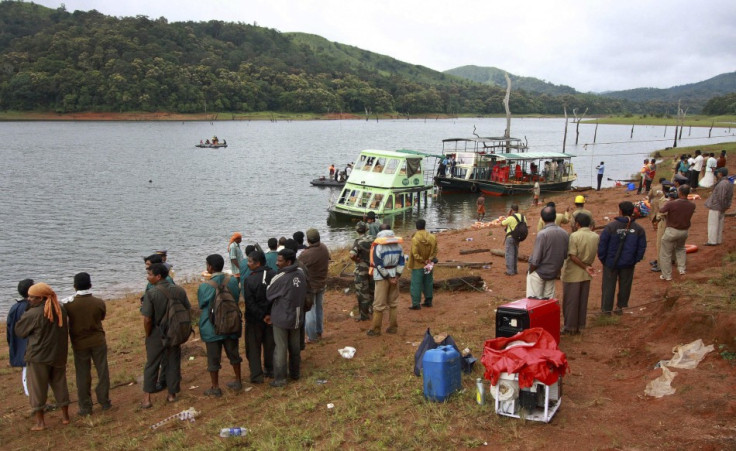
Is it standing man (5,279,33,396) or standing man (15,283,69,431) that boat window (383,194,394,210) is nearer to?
standing man (5,279,33,396)

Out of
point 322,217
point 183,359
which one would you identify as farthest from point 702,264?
point 322,217

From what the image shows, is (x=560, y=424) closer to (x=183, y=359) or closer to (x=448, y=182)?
(x=183, y=359)

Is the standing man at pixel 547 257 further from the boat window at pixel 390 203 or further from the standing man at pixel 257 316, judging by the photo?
the boat window at pixel 390 203

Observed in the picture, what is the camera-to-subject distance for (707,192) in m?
24.8

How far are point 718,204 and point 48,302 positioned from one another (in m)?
13.6

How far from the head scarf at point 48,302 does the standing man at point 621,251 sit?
26.9 feet

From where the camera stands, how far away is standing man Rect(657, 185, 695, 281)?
37.0ft

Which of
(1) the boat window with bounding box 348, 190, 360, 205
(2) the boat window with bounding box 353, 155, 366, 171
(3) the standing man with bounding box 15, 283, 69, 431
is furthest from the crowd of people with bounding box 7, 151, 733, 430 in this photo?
(2) the boat window with bounding box 353, 155, 366, 171

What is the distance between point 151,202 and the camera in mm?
39312

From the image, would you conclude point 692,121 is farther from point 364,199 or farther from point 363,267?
point 363,267

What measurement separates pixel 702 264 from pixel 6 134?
99006 mm

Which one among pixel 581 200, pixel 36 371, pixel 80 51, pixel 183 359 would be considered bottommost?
pixel 183 359

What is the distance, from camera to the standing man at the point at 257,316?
8.12 meters

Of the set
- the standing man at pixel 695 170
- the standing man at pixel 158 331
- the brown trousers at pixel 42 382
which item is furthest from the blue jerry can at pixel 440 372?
the standing man at pixel 695 170
